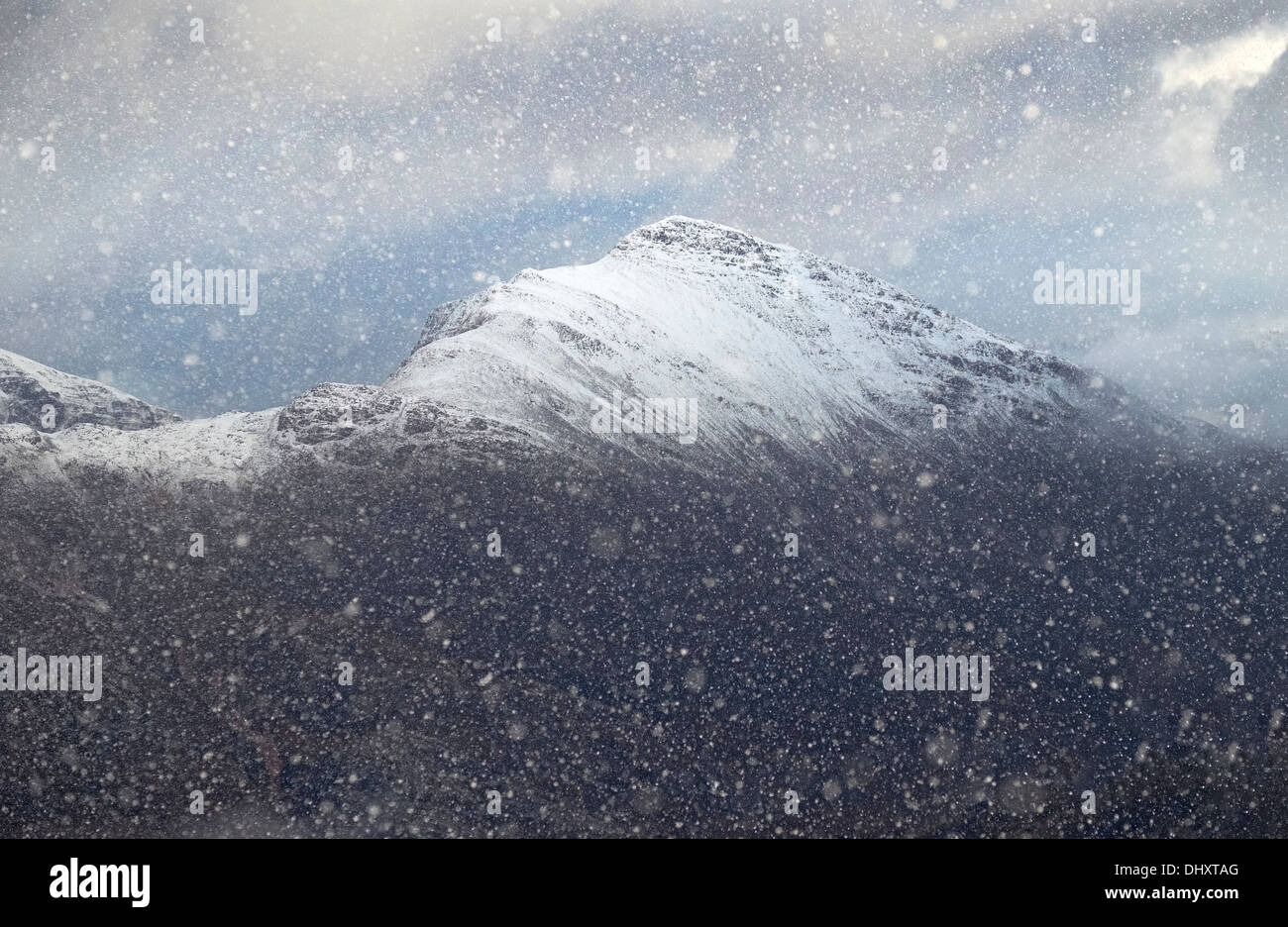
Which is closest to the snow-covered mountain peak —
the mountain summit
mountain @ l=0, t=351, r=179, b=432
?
the mountain summit

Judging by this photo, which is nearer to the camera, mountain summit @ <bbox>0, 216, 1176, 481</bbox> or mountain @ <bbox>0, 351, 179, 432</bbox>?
mountain summit @ <bbox>0, 216, 1176, 481</bbox>

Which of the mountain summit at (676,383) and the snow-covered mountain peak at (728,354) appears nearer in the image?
the mountain summit at (676,383)

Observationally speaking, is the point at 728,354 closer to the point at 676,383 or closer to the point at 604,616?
the point at 676,383

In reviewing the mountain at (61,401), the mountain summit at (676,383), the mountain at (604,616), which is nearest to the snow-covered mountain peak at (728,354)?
the mountain summit at (676,383)

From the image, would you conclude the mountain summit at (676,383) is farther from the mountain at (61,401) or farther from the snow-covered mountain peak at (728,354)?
the mountain at (61,401)

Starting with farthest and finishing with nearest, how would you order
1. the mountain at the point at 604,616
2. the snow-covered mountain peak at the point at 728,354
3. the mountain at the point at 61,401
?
the mountain at the point at 61,401
the snow-covered mountain peak at the point at 728,354
the mountain at the point at 604,616

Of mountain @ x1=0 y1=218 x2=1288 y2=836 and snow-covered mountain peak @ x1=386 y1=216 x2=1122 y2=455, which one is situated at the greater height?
snow-covered mountain peak @ x1=386 y1=216 x2=1122 y2=455

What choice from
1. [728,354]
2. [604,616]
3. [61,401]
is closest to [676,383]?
[728,354]

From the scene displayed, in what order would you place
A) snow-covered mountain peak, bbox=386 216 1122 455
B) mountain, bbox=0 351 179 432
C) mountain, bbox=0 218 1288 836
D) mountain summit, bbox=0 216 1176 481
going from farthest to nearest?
1. mountain, bbox=0 351 179 432
2. snow-covered mountain peak, bbox=386 216 1122 455
3. mountain summit, bbox=0 216 1176 481
4. mountain, bbox=0 218 1288 836

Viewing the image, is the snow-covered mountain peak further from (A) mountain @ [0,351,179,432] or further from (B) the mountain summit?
(A) mountain @ [0,351,179,432]
